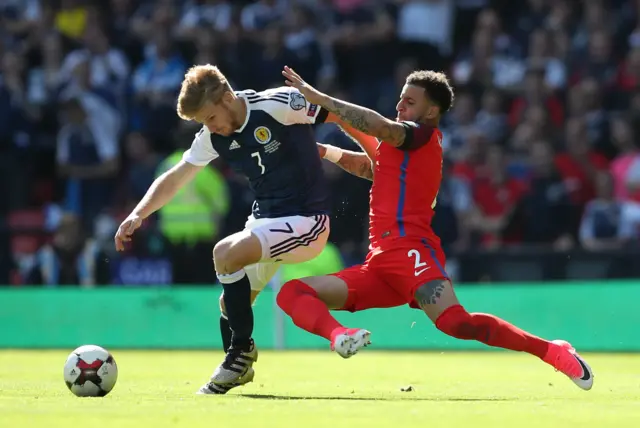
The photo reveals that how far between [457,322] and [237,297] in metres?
1.42

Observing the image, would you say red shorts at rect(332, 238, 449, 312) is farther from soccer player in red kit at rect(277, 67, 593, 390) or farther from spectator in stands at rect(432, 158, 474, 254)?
spectator in stands at rect(432, 158, 474, 254)

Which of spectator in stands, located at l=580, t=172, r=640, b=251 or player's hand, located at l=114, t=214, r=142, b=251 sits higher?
player's hand, located at l=114, t=214, r=142, b=251

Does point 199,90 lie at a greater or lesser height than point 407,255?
greater

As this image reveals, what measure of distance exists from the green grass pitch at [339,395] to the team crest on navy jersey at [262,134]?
1664mm

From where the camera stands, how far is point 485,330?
783 cm

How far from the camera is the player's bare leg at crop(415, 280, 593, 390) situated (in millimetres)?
7754

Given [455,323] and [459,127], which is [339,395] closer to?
[455,323]

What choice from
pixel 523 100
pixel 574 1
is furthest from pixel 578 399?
pixel 574 1

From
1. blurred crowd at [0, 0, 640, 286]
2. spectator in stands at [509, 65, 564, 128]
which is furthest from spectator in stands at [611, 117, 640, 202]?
spectator in stands at [509, 65, 564, 128]

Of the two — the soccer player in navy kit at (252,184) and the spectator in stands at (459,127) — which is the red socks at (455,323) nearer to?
the soccer player in navy kit at (252,184)

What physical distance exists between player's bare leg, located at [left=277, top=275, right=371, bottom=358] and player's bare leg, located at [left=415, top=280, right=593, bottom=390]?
1.85 ft

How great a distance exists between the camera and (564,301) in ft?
45.9

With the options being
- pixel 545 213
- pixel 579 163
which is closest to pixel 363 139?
pixel 545 213

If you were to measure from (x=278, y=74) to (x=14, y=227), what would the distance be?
13.5 ft
